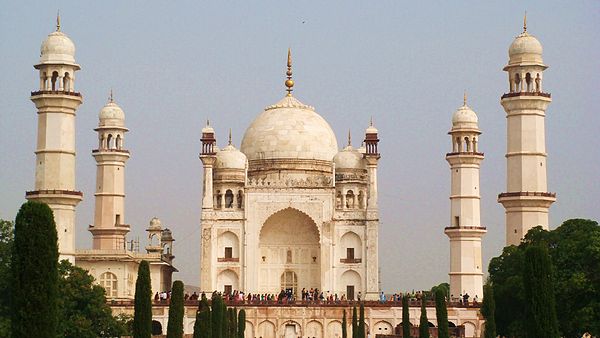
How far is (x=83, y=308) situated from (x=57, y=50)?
14.7 meters

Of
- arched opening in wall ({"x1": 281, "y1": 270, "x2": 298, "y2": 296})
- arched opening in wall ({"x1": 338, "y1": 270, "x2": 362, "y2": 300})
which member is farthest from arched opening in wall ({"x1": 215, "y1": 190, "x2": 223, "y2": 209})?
arched opening in wall ({"x1": 338, "y1": 270, "x2": 362, "y2": 300})

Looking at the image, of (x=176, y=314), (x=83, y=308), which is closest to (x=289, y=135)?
(x=83, y=308)

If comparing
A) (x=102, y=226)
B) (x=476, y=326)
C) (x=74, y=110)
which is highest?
(x=74, y=110)

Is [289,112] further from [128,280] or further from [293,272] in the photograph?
[128,280]

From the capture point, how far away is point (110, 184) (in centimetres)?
6438

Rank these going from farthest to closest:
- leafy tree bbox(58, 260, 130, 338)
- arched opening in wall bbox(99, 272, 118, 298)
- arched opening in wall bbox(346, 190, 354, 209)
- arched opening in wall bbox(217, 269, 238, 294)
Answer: arched opening in wall bbox(346, 190, 354, 209)
arched opening in wall bbox(217, 269, 238, 294)
arched opening in wall bbox(99, 272, 118, 298)
leafy tree bbox(58, 260, 130, 338)

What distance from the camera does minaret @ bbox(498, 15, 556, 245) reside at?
55719 millimetres

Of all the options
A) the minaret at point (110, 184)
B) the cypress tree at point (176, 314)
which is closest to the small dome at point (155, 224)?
the minaret at point (110, 184)

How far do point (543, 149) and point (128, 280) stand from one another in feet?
62.6

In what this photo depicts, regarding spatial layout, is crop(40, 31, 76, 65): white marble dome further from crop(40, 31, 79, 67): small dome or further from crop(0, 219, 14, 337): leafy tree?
crop(0, 219, 14, 337): leafy tree

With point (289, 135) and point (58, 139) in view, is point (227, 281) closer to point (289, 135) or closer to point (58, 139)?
point (289, 135)

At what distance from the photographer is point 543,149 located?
186 feet

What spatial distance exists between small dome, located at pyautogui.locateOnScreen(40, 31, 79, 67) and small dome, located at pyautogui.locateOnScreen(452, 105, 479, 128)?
18996mm

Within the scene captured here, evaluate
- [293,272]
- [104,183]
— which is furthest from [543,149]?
[104,183]
